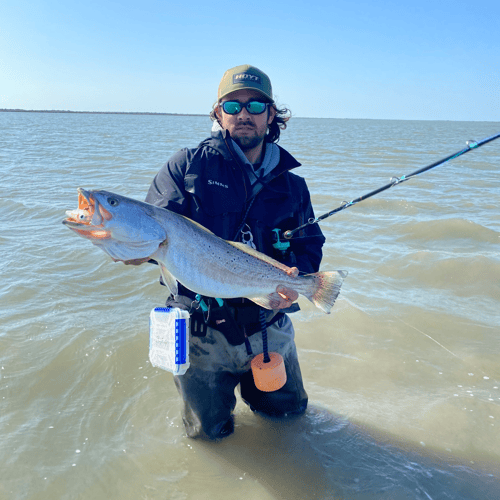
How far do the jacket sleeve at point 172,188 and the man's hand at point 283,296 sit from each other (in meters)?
0.91

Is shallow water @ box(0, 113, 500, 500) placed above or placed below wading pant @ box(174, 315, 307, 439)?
below

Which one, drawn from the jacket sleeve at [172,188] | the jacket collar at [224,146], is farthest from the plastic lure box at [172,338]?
the jacket collar at [224,146]

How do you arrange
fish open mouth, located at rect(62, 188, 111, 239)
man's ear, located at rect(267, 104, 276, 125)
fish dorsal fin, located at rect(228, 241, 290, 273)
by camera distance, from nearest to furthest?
fish open mouth, located at rect(62, 188, 111, 239)
fish dorsal fin, located at rect(228, 241, 290, 273)
man's ear, located at rect(267, 104, 276, 125)

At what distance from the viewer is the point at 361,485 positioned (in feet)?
10.5

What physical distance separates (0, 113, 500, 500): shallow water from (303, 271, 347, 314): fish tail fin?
4.49 feet

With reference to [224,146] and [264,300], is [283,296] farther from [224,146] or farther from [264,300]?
[224,146]

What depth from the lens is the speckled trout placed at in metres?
2.47

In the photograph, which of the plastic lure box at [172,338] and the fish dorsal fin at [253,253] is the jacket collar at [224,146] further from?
the plastic lure box at [172,338]

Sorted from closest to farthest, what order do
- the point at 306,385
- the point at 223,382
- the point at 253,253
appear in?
1. the point at 253,253
2. the point at 223,382
3. the point at 306,385

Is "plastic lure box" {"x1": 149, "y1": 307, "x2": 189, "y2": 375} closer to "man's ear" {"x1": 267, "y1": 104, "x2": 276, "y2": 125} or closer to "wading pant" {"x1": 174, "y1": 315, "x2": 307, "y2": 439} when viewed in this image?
"wading pant" {"x1": 174, "y1": 315, "x2": 307, "y2": 439}

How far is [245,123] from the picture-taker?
3312 millimetres

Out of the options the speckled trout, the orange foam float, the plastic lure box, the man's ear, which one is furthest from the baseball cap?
the orange foam float

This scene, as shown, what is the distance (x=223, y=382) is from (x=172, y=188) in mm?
1596

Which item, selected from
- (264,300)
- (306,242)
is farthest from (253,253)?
(306,242)
